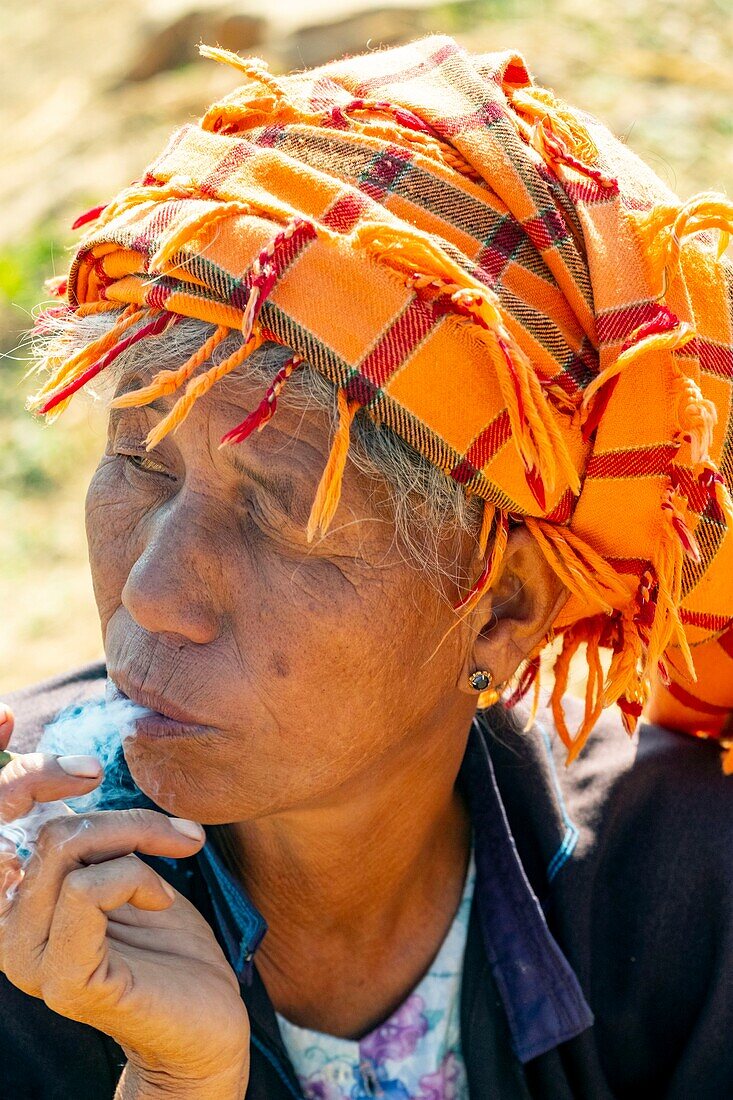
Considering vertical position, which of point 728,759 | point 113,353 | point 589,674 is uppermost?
point 113,353

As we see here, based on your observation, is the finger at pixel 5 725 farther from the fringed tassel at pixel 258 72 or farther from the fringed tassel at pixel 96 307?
the fringed tassel at pixel 258 72

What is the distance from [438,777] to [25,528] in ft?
15.8

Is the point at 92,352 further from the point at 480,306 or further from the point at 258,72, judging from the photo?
the point at 480,306

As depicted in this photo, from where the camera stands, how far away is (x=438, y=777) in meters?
2.70

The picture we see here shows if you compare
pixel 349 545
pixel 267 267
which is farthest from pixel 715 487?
pixel 267 267

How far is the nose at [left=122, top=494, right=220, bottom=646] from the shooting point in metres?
2.07

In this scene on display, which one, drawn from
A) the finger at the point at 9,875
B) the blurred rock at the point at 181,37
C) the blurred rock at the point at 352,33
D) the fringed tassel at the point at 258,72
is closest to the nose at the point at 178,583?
the finger at the point at 9,875

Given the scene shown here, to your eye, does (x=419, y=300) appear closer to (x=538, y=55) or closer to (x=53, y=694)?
(x=53, y=694)

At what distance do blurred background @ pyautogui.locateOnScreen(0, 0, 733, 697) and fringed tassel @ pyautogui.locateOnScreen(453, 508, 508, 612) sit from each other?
3775 millimetres

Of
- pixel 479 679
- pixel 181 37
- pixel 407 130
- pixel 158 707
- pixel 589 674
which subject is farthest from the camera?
pixel 181 37

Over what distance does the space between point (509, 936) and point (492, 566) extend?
0.91 meters

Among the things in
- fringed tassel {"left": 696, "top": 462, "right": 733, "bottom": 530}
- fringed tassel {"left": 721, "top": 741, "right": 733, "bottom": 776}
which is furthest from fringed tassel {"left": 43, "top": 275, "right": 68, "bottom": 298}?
fringed tassel {"left": 721, "top": 741, "right": 733, "bottom": 776}

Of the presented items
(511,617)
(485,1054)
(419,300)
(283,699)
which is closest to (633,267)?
(419,300)

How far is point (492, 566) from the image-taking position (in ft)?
7.55
